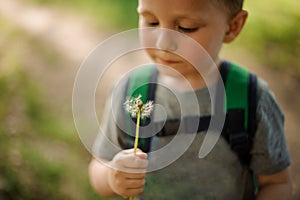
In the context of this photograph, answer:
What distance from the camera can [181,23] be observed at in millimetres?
719

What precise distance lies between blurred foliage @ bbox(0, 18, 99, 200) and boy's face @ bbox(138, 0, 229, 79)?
559 mm

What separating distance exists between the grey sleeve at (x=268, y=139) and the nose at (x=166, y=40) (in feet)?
0.60

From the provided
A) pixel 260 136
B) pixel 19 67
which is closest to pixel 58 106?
pixel 19 67

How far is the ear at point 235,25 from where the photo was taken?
2.63ft

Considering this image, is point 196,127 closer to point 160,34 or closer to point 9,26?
point 160,34

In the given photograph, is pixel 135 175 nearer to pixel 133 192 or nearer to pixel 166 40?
→ pixel 133 192

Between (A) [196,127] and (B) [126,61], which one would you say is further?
(B) [126,61]

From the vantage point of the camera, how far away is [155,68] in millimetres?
828

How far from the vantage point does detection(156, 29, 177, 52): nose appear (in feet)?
2.33

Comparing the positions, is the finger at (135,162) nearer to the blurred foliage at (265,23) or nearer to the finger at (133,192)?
the finger at (133,192)

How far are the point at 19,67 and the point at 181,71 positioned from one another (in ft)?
2.92

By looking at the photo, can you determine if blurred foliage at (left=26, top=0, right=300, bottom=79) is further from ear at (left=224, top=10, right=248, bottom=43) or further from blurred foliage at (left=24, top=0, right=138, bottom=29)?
ear at (left=224, top=10, right=248, bottom=43)

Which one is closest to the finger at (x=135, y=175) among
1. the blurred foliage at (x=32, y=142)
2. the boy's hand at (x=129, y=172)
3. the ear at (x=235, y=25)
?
the boy's hand at (x=129, y=172)

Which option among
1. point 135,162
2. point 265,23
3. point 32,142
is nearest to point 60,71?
point 32,142
